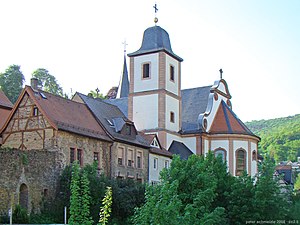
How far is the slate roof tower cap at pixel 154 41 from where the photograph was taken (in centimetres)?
5581

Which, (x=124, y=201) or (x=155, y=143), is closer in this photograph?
(x=124, y=201)

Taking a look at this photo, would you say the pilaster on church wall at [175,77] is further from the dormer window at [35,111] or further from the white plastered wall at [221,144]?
the dormer window at [35,111]

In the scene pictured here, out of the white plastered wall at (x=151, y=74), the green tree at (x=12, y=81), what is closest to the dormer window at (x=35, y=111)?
the white plastered wall at (x=151, y=74)

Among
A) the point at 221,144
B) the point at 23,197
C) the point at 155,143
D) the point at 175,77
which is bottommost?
the point at 23,197

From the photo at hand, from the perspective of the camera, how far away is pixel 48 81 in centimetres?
7862

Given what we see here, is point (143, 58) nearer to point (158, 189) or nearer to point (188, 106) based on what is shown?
point (188, 106)

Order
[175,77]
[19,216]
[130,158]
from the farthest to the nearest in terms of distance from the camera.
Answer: [175,77], [130,158], [19,216]

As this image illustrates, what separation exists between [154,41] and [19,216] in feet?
91.6

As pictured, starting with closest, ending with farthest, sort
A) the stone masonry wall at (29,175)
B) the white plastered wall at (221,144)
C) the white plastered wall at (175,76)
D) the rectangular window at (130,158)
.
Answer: the stone masonry wall at (29,175) < the rectangular window at (130,158) < the white plastered wall at (175,76) < the white plastered wall at (221,144)

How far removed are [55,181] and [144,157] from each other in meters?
12.0

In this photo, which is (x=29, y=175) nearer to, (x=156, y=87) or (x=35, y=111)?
(x=35, y=111)

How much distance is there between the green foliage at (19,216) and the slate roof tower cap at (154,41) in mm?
26408

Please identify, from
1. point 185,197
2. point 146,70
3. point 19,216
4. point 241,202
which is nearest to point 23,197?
point 19,216

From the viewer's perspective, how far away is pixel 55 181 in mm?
36906
